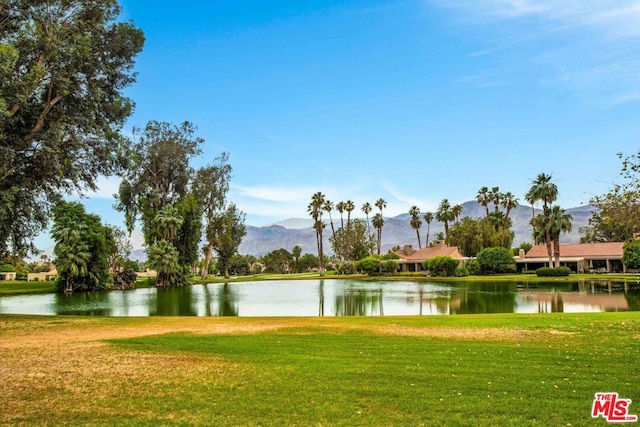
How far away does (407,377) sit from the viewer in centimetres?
903

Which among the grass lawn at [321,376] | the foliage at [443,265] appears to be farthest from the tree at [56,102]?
the foliage at [443,265]

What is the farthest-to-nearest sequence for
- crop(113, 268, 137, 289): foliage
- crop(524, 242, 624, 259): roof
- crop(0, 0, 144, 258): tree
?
1. crop(524, 242, 624, 259): roof
2. crop(113, 268, 137, 289): foliage
3. crop(0, 0, 144, 258): tree

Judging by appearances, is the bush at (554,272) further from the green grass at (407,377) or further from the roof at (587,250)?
the green grass at (407,377)

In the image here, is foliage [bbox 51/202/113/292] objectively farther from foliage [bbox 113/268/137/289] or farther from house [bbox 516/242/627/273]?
house [bbox 516/242/627/273]

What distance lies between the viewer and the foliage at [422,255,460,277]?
72.2 m

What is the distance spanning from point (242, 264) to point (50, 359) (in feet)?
400

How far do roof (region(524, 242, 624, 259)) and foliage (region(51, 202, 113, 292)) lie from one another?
64.4 metres

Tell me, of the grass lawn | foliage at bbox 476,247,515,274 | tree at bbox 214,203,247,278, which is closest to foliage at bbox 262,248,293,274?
tree at bbox 214,203,247,278

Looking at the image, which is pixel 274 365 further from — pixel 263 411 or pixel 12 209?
pixel 12 209

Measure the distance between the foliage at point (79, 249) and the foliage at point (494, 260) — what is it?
51.1m

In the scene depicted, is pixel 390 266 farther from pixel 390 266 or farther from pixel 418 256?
pixel 418 256

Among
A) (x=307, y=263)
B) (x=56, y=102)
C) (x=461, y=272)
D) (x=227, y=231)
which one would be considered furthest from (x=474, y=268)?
(x=307, y=263)

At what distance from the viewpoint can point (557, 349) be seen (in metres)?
11.6

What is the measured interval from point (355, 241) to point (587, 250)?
48.6 metres
